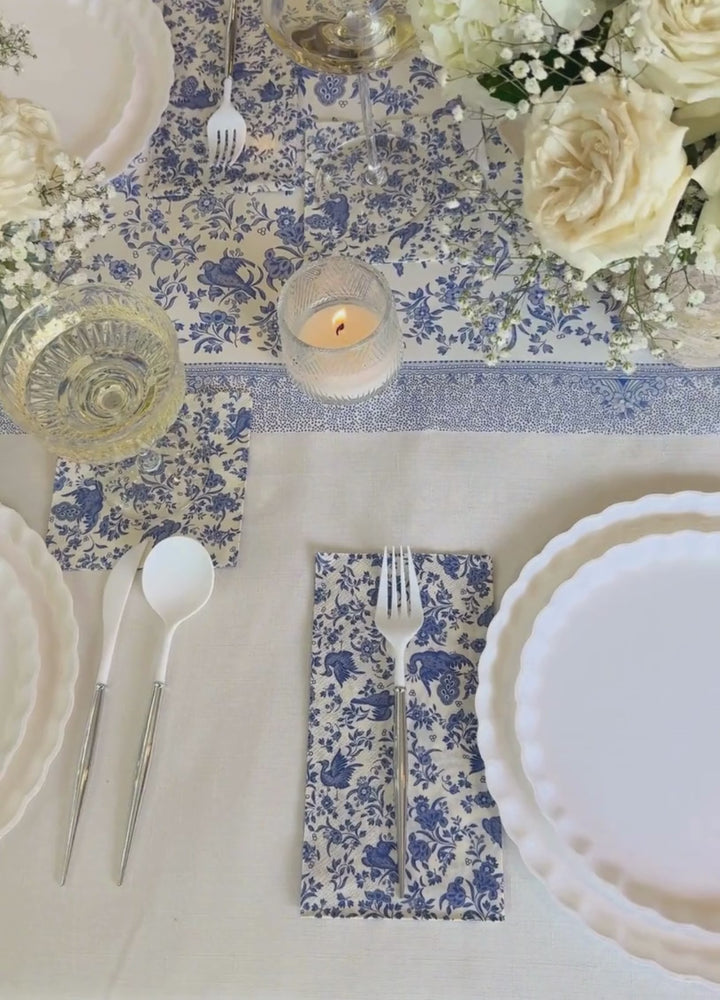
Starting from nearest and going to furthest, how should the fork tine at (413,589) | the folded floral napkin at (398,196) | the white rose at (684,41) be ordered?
the white rose at (684,41)
the fork tine at (413,589)
the folded floral napkin at (398,196)

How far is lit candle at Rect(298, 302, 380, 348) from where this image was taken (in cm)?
82

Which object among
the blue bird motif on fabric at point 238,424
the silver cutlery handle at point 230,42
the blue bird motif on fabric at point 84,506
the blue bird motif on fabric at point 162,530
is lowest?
the blue bird motif on fabric at point 162,530

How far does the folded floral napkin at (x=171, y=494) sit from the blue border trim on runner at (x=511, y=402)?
0.11 feet

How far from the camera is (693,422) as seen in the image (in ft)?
2.61

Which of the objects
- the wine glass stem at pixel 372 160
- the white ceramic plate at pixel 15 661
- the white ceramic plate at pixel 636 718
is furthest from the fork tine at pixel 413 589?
the wine glass stem at pixel 372 160

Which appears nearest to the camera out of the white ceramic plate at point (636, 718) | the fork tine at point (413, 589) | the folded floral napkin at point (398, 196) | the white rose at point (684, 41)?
the white rose at point (684, 41)

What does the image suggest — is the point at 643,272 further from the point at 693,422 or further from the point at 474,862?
the point at 474,862

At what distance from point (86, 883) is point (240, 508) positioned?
1.09ft

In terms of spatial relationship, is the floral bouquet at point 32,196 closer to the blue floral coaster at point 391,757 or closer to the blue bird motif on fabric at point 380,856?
the blue floral coaster at point 391,757

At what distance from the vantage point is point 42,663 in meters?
0.73

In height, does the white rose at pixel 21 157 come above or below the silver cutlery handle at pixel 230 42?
below

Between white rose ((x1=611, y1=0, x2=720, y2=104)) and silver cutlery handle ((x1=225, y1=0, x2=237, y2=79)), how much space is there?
0.58 m

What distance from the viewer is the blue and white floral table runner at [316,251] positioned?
0.82 metres

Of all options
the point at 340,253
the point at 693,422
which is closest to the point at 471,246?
the point at 340,253
